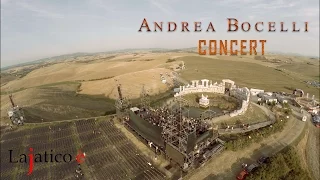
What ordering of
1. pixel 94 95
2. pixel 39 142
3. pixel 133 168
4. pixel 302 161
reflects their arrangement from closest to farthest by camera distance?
pixel 133 168
pixel 302 161
pixel 39 142
pixel 94 95

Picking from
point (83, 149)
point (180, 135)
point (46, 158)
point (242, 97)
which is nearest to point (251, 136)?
point (180, 135)

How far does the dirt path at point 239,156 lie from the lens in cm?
3161

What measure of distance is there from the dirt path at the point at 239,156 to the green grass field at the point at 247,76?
42.6 meters

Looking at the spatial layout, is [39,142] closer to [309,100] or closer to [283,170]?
[283,170]

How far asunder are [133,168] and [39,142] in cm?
2108

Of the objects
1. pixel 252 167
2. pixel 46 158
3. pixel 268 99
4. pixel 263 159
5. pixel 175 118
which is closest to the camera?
pixel 252 167

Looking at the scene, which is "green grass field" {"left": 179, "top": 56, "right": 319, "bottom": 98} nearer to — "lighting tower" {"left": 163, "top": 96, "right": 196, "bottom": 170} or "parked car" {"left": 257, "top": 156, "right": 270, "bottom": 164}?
"parked car" {"left": 257, "top": 156, "right": 270, "bottom": 164}

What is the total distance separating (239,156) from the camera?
35.7 m

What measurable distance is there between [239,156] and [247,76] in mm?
77528

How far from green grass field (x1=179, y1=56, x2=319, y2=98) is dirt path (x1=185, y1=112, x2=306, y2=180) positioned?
42.6 meters

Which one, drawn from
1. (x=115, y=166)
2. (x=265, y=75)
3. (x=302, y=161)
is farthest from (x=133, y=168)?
(x=265, y=75)

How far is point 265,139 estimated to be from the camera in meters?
40.8

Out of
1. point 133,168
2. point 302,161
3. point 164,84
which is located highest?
point 164,84

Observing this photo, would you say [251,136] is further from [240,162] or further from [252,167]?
[252,167]
